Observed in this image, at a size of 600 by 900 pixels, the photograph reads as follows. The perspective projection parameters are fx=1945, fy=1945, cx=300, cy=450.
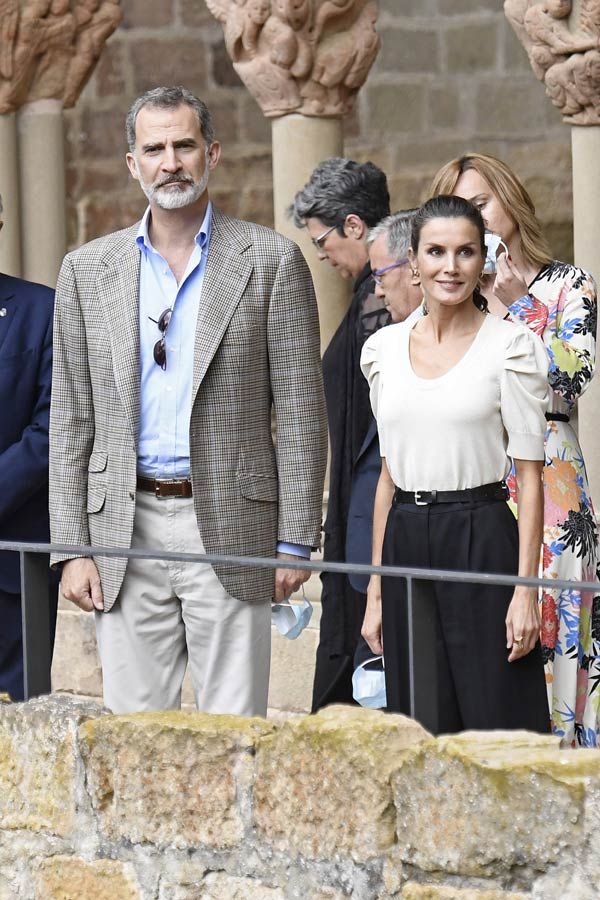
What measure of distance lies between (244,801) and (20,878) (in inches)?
26.2

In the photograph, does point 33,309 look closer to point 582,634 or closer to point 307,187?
point 307,187

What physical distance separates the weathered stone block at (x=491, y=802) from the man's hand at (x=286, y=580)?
2.67 ft

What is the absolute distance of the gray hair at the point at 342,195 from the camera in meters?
5.68

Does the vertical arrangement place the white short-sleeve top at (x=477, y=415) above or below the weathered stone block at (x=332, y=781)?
above

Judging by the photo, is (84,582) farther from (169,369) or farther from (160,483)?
(169,369)

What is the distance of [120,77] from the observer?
1104 centimetres

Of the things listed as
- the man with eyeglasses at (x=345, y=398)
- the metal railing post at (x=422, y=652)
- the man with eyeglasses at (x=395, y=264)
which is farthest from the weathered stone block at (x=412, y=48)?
the metal railing post at (x=422, y=652)

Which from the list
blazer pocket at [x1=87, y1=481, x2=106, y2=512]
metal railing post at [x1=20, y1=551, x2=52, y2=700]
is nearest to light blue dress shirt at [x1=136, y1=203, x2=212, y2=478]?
blazer pocket at [x1=87, y1=481, x2=106, y2=512]

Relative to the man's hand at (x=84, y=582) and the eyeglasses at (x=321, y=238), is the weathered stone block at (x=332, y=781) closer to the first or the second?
the man's hand at (x=84, y=582)

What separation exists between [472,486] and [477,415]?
152 mm

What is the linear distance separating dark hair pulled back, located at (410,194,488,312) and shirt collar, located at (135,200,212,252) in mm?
480

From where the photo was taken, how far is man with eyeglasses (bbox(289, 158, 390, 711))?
532cm

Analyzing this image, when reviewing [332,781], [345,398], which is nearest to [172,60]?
[345,398]

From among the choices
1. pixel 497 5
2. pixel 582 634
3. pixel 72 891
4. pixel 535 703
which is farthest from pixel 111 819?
pixel 497 5
